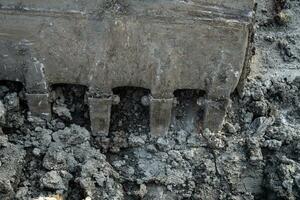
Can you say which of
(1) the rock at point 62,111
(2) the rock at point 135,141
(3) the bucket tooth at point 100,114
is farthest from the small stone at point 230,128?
(1) the rock at point 62,111

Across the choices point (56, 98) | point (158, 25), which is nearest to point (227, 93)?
point (158, 25)

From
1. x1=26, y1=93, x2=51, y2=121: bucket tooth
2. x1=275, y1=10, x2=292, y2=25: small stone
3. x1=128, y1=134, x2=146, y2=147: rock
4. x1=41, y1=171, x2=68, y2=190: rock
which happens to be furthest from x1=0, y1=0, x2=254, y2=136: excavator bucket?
x1=275, y1=10, x2=292, y2=25: small stone

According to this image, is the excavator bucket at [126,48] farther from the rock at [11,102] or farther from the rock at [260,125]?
the rock at [260,125]

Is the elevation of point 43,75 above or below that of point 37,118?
above

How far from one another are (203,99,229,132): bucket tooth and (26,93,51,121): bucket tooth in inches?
38.6

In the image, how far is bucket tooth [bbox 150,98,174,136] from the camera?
11.3 feet

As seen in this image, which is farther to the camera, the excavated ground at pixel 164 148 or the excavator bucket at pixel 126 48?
the excavated ground at pixel 164 148

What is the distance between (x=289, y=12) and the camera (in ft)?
13.9

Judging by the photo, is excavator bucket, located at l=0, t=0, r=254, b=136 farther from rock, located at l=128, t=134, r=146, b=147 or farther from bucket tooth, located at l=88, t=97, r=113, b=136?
rock, located at l=128, t=134, r=146, b=147

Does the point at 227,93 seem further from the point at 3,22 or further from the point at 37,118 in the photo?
the point at 3,22

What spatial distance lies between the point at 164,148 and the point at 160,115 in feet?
0.68

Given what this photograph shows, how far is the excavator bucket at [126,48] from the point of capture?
318 centimetres

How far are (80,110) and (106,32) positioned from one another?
59 centimetres

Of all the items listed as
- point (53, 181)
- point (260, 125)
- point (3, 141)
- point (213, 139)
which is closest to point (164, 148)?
point (213, 139)
